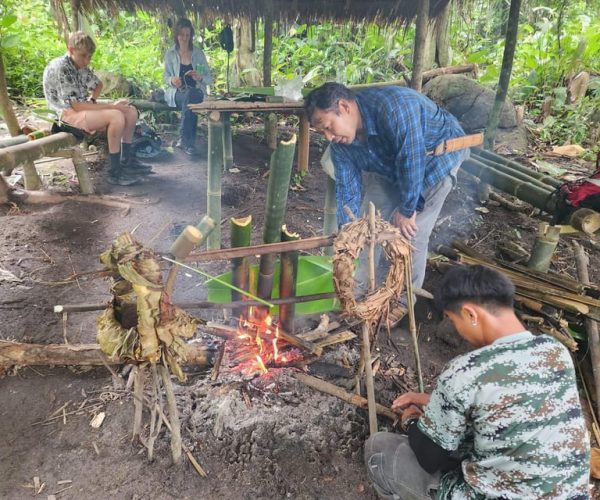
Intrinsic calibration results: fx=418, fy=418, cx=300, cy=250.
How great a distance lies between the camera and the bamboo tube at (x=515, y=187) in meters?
4.73

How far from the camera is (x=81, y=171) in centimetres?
533

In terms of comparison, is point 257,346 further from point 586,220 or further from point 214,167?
point 586,220

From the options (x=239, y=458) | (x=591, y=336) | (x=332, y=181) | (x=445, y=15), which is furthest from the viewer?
(x=445, y=15)

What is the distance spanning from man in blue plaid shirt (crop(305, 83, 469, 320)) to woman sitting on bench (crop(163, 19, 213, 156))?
490 centimetres

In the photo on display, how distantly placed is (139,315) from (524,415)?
1.52 meters

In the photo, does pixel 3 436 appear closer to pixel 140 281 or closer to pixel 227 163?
pixel 140 281

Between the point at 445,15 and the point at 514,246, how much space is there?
15.5 feet

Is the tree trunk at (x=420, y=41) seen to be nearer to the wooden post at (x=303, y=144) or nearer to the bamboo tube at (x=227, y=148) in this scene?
the wooden post at (x=303, y=144)

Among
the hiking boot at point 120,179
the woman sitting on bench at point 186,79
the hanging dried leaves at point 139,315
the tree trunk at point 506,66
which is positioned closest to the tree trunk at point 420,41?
the tree trunk at point 506,66

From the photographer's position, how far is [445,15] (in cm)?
720

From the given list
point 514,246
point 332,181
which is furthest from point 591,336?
point 332,181

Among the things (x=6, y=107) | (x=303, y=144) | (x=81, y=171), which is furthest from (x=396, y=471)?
(x=6, y=107)

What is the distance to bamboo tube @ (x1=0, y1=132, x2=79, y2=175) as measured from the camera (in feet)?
13.2

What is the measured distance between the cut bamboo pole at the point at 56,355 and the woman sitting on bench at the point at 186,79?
5.27m
